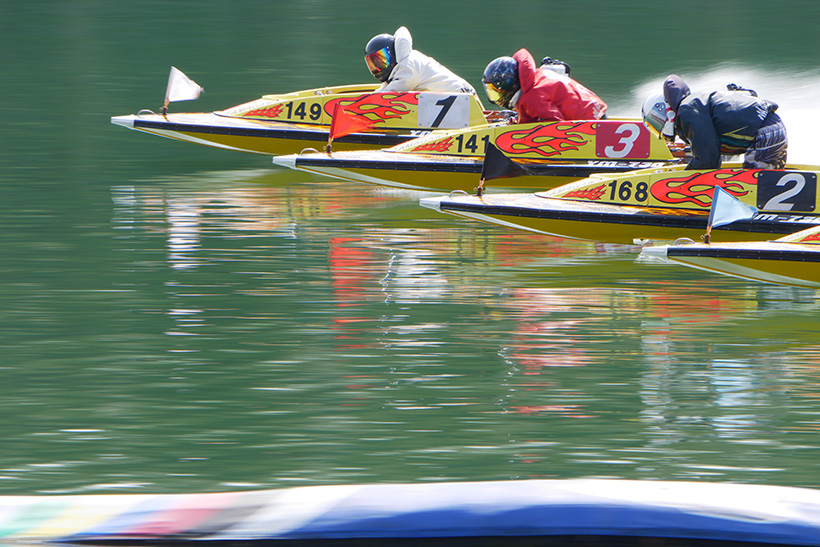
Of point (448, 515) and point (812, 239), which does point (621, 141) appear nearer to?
point (812, 239)

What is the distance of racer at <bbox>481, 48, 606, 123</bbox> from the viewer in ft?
31.8

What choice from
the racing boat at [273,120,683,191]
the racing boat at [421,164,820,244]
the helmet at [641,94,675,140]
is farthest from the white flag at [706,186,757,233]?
the racing boat at [273,120,683,191]

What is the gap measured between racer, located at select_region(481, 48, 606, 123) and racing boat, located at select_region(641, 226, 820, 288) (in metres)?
3.38

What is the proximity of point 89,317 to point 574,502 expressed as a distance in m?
3.96

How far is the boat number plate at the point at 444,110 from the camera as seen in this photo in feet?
34.0

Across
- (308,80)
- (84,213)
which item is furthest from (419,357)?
(308,80)

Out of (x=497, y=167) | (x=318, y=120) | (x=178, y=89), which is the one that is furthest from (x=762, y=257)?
(x=178, y=89)

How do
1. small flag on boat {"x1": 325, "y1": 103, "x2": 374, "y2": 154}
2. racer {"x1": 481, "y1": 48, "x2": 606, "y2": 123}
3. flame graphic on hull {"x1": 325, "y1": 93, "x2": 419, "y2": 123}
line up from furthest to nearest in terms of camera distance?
flame graphic on hull {"x1": 325, "y1": 93, "x2": 419, "y2": 123} < small flag on boat {"x1": 325, "y1": 103, "x2": 374, "y2": 154} < racer {"x1": 481, "y1": 48, "x2": 606, "y2": 123}

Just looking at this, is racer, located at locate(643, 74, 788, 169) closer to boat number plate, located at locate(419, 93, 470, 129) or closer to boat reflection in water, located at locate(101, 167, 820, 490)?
boat reflection in water, located at locate(101, 167, 820, 490)

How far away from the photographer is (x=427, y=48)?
22.8 metres

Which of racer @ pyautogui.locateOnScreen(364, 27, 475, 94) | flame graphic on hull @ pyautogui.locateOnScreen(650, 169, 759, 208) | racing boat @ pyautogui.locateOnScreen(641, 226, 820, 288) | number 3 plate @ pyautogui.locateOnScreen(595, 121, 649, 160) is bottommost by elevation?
racing boat @ pyautogui.locateOnScreen(641, 226, 820, 288)

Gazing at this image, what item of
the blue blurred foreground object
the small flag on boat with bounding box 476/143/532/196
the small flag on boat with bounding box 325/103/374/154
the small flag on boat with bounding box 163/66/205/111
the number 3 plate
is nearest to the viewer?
the blue blurred foreground object

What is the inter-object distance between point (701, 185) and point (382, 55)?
14.1ft

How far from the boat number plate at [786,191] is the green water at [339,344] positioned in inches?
22.8
